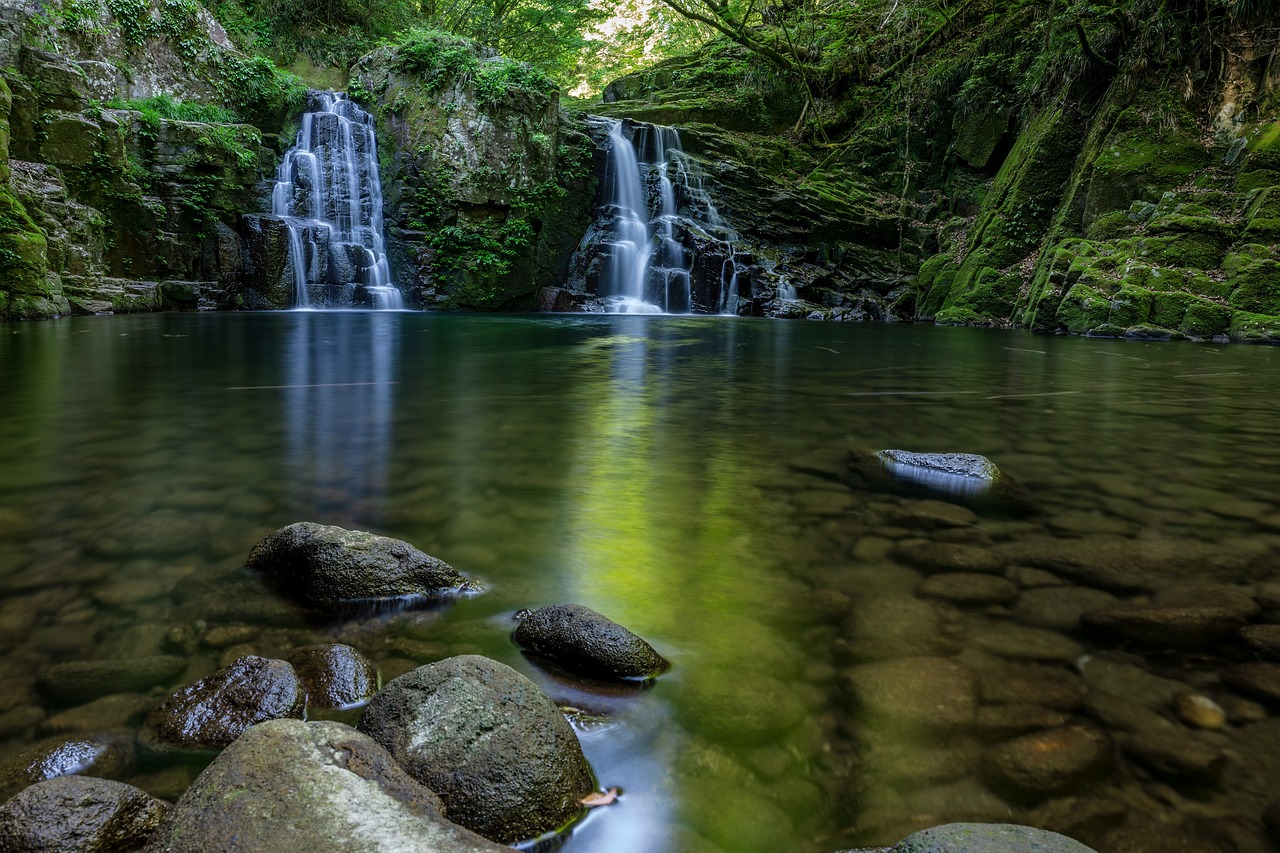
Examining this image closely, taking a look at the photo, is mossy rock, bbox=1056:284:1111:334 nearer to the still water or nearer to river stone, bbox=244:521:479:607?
the still water

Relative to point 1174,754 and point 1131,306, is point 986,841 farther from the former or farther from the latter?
point 1131,306

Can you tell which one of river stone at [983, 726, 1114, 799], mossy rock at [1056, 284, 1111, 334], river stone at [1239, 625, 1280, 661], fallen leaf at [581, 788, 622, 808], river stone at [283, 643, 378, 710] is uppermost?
mossy rock at [1056, 284, 1111, 334]

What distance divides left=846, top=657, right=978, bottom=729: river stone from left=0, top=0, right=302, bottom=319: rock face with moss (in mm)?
13339

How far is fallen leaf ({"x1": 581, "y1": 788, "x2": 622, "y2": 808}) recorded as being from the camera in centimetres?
128

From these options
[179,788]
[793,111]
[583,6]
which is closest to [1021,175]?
[793,111]

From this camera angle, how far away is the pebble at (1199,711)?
151 cm

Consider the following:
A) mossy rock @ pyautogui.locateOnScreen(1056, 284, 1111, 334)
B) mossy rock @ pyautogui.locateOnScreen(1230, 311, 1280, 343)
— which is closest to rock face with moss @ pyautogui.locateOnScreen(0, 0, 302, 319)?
mossy rock @ pyautogui.locateOnScreen(1056, 284, 1111, 334)

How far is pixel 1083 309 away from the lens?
41.6 ft

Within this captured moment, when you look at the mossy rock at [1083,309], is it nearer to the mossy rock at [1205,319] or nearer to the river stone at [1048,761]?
the mossy rock at [1205,319]

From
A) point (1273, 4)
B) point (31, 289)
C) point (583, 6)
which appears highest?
point (583, 6)

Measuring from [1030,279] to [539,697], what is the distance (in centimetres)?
1688

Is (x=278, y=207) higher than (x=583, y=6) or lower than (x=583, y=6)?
lower

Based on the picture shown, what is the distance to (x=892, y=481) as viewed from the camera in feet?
10.7

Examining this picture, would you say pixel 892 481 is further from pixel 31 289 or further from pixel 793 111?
pixel 793 111
